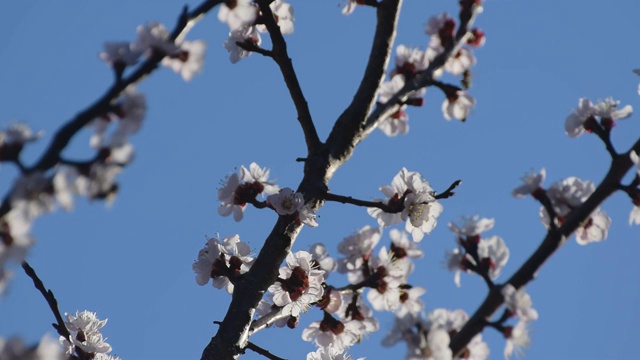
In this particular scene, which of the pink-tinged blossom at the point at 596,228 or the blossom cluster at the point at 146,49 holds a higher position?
the pink-tinged blossom at the point at 596,228

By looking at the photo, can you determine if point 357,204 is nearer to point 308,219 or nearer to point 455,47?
point 308,219

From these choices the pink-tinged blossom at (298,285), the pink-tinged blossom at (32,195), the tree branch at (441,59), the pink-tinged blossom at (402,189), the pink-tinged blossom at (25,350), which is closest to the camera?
the pink-tinged blossom at (32,195)

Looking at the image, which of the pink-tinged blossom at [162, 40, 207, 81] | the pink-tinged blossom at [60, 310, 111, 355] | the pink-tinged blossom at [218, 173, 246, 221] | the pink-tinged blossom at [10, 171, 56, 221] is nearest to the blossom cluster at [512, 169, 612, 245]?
the pink-tinged blossom at [162, 40, 207, 81]

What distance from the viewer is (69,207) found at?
2.38 metres

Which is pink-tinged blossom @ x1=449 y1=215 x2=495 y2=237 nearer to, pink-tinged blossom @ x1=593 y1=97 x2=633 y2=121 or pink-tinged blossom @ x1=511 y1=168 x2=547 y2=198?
pink-tinged blossom @ x1=511 y1=168 x2=547 y2=198

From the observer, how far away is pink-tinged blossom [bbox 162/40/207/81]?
297 centimetres

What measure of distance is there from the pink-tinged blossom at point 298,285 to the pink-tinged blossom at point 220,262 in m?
0.23

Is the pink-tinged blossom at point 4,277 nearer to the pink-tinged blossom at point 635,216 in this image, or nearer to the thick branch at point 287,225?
the thick branch at point 287,225

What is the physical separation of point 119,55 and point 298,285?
1.83 metres

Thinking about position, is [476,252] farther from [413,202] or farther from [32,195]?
[32,195]

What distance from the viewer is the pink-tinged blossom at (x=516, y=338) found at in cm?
271

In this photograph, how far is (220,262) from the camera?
13.6 feet

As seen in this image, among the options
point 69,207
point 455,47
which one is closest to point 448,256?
point 455,47

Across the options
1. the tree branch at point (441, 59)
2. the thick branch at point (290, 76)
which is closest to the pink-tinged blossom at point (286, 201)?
the thick branch at point (290, 76)
